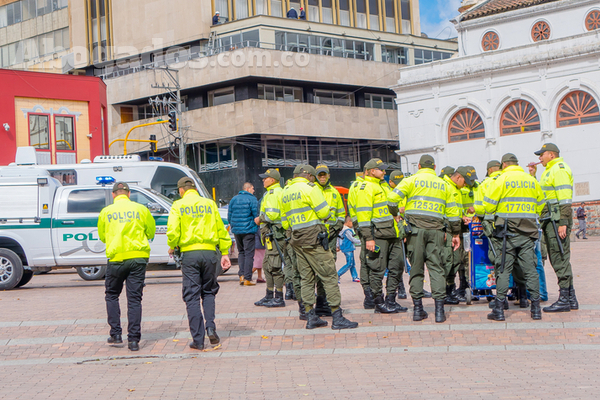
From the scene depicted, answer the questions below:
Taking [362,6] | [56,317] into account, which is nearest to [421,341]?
[56,317]

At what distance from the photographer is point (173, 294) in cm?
1278

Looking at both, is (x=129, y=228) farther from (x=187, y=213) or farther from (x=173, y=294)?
(x=173, y=294)

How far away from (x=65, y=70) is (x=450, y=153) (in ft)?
115

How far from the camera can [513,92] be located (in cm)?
3641

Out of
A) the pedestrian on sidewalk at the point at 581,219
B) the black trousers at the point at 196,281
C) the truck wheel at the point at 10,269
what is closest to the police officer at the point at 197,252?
the black trousers at the point at 196,281

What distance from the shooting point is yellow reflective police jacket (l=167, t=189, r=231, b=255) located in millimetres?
7805

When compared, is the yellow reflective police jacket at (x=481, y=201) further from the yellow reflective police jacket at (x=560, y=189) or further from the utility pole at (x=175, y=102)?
the utility pole at (x=175, y=102)

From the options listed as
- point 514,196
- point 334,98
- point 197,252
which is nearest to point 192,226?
point 197,252

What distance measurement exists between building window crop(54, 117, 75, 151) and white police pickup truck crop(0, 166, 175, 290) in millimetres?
19939

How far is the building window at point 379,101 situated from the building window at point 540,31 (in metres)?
16.2

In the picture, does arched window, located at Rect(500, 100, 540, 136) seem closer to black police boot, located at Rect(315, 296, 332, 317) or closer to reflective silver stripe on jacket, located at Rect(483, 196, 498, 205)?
reflective silver stripe on jacket, located at Rect(483, 196, 498, 205)

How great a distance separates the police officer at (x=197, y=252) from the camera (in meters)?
7.80

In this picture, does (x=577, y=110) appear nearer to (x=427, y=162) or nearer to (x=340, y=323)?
(x=427, y=162)

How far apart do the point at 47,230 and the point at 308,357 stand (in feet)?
29.2
